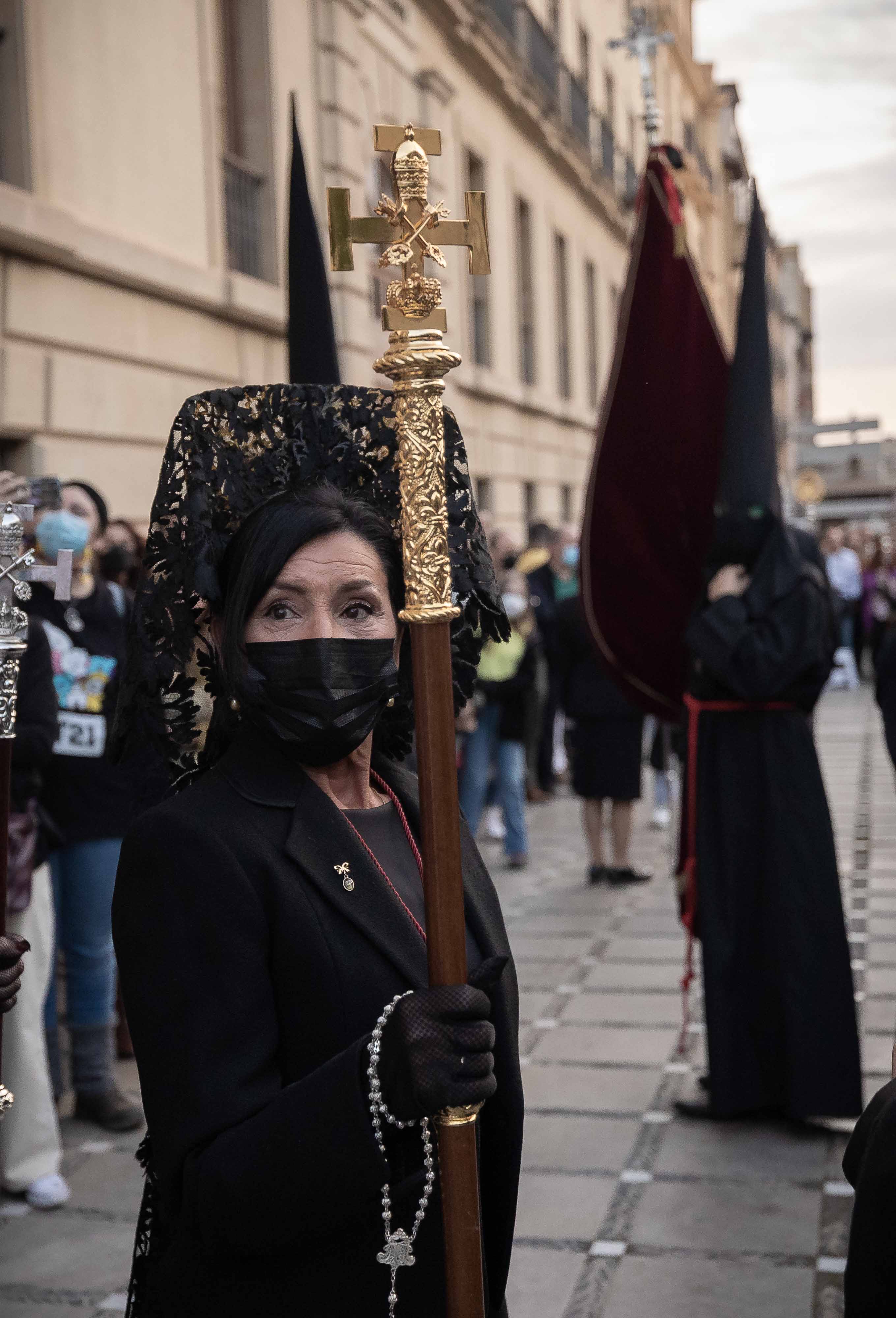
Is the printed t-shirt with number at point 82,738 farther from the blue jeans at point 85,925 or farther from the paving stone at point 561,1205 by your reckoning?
the paving stone at point 561,1205

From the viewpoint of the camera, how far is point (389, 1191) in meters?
1.70

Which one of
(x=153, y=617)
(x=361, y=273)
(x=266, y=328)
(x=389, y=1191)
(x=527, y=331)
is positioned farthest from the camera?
(x=527, y=331)

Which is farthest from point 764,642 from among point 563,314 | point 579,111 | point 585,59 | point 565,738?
point 585,59

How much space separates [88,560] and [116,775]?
2.26 ft

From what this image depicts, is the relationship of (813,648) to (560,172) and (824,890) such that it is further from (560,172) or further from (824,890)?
(560,172)

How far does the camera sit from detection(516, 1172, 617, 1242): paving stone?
3689 mm

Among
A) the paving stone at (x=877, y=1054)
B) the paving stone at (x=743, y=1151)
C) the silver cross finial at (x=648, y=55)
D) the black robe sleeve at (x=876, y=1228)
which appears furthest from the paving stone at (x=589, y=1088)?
the silver cross finial at (x=648, y=55)

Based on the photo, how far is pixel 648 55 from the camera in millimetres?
5668

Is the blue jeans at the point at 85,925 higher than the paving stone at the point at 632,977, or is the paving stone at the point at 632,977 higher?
the blue jeans at the point at 85,925

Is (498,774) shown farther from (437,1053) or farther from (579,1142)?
(437,1053)

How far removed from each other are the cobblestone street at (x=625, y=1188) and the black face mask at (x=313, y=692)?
2.05 meters

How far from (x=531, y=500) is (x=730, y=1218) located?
15.1 meters

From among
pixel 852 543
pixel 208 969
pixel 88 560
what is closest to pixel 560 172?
pixel 852 543

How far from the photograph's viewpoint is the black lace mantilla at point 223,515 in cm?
188
